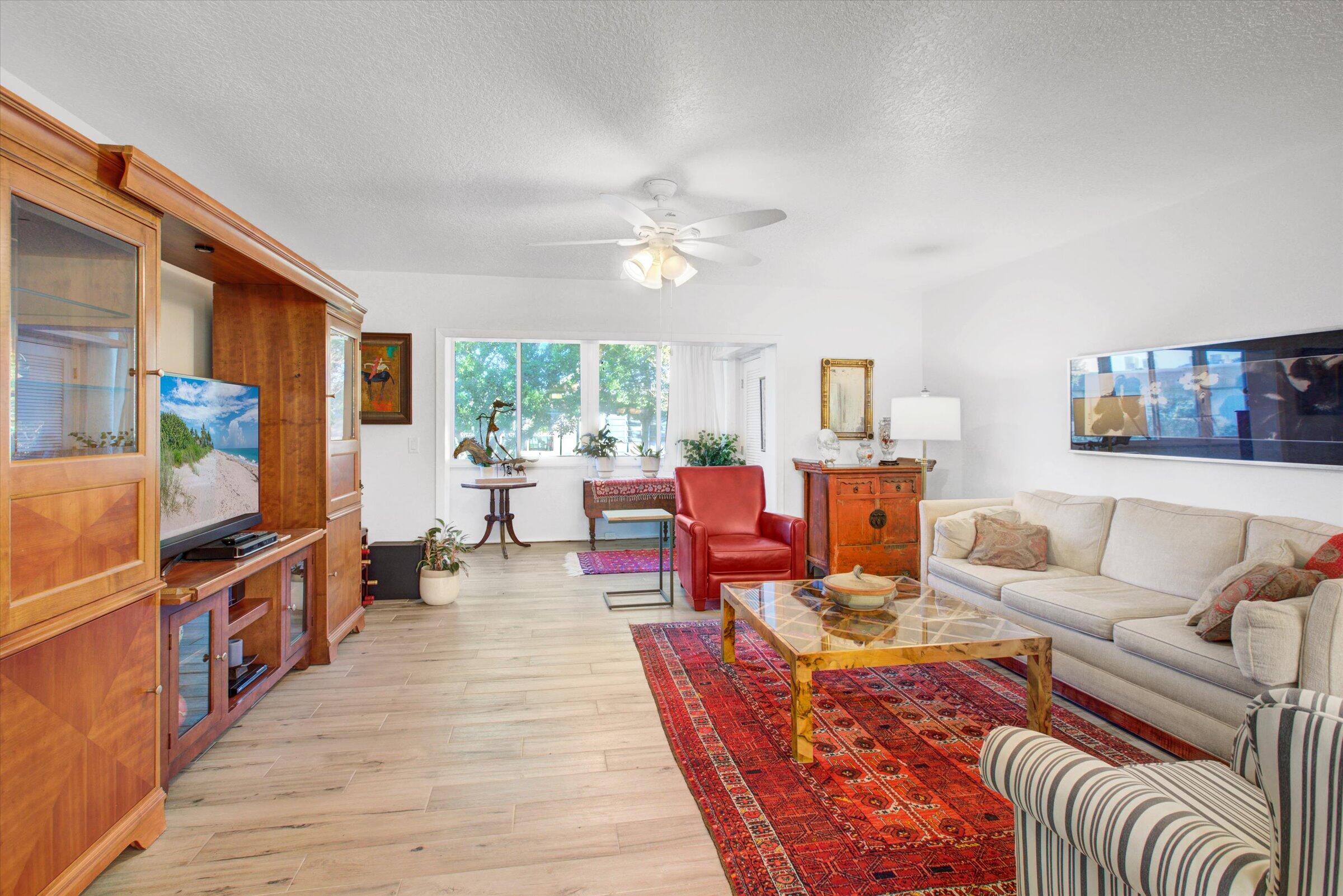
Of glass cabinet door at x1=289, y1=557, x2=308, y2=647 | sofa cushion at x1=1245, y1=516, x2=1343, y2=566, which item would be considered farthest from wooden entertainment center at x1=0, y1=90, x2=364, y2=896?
sofa cushion at x1=1245, y1=516, x2=1343, y2=566

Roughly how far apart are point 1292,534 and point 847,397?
3.45 m

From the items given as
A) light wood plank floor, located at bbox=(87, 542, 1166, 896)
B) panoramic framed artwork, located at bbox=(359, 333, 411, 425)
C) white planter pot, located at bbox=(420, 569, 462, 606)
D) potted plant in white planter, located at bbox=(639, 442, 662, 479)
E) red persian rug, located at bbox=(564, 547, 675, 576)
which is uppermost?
panoramic framed artwork, located at bbox=(359, 333, 411, 425)

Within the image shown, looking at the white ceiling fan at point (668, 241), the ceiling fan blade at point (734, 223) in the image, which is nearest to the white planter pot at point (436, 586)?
the white ceiling fan at point (668, 241)

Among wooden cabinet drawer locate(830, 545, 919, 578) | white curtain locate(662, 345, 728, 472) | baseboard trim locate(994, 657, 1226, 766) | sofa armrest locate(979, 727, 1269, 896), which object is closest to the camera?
sofa armrest locate(979, 727, 1269, 896)

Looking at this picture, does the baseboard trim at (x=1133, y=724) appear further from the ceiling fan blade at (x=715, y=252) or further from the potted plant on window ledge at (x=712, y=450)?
the potted plant on window ledge at (x=712, y=450)

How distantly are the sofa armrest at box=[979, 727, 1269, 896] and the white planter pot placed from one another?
3.66 meters

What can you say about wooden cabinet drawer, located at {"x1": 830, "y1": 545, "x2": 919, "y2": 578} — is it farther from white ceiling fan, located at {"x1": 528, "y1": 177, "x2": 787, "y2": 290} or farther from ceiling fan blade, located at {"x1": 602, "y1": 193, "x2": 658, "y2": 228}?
ceiling fan blade, located at {"x1": 602, "y1": 193, "x2": 658, "y2": 228}

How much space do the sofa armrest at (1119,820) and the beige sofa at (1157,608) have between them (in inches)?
47.9

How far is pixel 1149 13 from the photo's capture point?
187 cm

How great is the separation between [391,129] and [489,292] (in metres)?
2.73

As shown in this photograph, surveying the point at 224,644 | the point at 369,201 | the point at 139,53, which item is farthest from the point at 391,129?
the point at 224,644

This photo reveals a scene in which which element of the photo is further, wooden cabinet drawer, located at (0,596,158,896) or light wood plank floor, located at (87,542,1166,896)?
light wood plank floor, located at (87,542,1166,896)

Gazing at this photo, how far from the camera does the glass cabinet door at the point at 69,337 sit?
1.46m

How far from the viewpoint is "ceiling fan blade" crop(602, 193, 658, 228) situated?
8.93 feet
